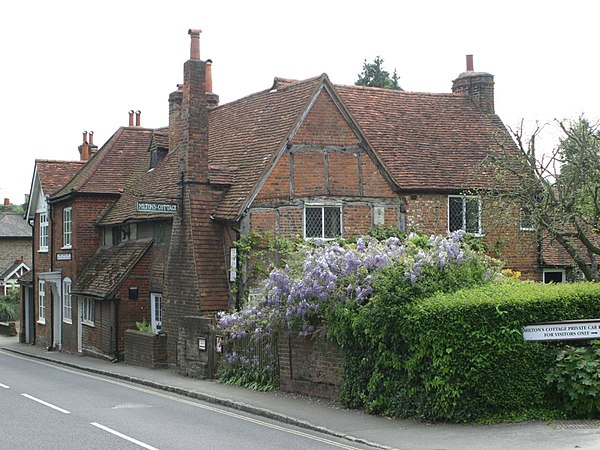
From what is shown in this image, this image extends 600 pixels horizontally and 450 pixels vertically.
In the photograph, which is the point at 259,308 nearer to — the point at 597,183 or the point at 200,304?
the point at 200,304

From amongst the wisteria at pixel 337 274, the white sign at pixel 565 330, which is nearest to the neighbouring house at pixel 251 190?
the wisteria at pixel 337 274

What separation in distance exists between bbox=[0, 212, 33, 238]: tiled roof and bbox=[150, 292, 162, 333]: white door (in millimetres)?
37014

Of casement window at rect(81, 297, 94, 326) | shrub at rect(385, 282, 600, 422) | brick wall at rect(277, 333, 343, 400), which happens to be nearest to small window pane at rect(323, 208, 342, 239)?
brick wall at rect(277, 333, 343, 400)

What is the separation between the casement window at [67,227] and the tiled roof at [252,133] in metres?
7.87

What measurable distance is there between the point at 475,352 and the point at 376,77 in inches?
1820

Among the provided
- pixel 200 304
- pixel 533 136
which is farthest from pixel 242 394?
pixel 533 136

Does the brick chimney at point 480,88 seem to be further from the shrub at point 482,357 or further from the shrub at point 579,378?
the shrub at point 579,378

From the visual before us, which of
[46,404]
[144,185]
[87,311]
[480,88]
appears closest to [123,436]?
[46,404]

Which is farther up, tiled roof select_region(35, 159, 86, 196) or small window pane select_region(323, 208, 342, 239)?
tiled roof select_region(35, 159, 86, 196)

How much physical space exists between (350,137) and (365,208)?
205cm

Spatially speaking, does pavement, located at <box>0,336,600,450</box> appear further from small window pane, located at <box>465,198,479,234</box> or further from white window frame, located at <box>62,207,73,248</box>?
white window frame, located at <box>62,207,73,248</box>

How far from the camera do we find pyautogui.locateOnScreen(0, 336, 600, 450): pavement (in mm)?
11352

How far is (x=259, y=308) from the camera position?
1780cm

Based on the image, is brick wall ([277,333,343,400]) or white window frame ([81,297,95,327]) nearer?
brick wall ([277,333,343,400])
